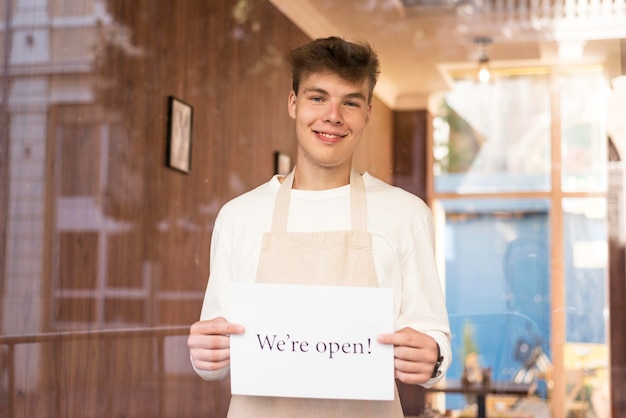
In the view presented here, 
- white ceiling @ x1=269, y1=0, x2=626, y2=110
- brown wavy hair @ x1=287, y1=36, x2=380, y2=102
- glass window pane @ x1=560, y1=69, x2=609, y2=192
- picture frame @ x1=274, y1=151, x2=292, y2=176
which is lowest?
brown wavy hair @ x1=287, y1=36, x2=380, y2=102

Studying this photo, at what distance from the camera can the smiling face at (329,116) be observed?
1772mm

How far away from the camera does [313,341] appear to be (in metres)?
1.68

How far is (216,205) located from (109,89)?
3.12ft

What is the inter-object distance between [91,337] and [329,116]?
158 centimetres

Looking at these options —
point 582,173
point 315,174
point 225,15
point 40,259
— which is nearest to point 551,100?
point 582,173

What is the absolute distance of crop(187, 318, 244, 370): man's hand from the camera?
5.52 ft

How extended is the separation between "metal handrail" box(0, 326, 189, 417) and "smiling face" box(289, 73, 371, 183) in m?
1.21

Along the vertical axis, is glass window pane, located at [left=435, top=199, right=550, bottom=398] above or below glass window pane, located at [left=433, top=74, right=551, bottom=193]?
below

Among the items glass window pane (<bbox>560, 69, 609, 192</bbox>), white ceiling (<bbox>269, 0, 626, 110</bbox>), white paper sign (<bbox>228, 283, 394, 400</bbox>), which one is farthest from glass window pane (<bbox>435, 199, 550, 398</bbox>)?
white paper sign (<bbox>228, 283, 394, 400</bbox>)

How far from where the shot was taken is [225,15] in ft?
13.3

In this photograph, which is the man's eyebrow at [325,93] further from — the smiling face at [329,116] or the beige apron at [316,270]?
the beige apron at [316,270]

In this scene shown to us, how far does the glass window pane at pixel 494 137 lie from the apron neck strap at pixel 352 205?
3367mm

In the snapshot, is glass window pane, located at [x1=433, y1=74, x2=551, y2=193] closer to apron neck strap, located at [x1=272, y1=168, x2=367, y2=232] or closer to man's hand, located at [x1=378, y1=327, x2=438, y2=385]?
apron neck strap, located at [x1=272, y1=168, x2=367, y2=232]

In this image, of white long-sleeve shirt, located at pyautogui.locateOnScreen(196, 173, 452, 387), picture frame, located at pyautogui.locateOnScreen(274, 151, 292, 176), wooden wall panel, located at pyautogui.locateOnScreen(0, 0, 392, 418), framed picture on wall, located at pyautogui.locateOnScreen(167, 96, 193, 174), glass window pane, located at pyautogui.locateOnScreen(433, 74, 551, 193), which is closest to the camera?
white long-sleeve shirt, located at pyautogui.locateOnScreen(196, 173, 452, 387)
